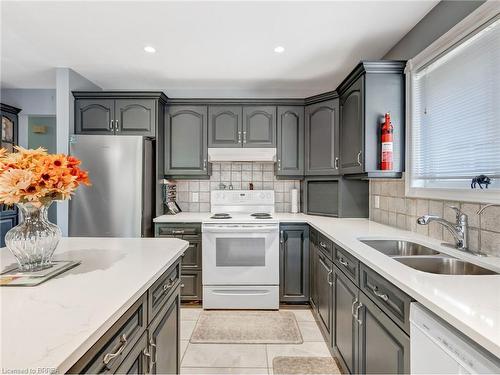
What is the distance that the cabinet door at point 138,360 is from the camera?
917mm

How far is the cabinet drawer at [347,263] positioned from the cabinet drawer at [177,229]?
1527 millimetres

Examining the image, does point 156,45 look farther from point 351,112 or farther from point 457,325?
point 457,325

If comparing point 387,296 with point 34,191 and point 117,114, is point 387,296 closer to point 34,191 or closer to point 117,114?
point 34,191

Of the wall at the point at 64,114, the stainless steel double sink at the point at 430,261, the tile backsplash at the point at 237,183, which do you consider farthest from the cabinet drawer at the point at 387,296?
the wall at the point at 64,114

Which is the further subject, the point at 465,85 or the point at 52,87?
the point at 52,87

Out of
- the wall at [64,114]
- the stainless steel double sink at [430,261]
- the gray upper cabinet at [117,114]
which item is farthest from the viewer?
the gray upper cabinet at [117,114]

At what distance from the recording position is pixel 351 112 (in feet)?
8.26

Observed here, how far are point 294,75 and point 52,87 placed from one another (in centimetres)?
309

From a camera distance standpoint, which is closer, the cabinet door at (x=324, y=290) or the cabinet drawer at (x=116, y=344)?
the cabinet drawer at (x=116, y=344)

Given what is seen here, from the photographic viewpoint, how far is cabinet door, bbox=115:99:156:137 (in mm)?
3055

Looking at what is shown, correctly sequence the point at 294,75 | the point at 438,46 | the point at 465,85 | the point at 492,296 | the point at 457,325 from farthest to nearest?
1. the point at 294,75
2. the point at 438,46
3. the point at 465,85
4. the point at 492,296
5. the point at 457,325

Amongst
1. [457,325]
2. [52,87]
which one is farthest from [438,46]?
[52,87]

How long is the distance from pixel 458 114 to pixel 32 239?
7.66 feet

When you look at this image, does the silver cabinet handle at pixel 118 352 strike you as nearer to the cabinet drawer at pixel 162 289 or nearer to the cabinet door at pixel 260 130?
the cabinet drawer at pixel 162 289
